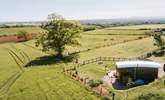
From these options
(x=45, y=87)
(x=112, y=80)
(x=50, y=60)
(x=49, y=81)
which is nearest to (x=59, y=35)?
(x=50, y=60)

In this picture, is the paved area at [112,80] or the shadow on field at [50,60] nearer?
the paved area at [112,80]

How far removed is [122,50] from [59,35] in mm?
18285

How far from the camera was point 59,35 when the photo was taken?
67500 millimetres

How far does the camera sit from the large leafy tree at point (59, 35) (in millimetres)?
67438

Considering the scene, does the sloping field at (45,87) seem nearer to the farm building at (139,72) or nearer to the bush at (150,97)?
the bush at (150,97)

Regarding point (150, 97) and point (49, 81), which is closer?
point (150, 97)

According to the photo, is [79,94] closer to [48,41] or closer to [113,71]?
[113,71]

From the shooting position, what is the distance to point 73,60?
6119cm

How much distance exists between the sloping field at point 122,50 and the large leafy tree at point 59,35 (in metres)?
5.41

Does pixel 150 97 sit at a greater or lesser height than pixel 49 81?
greater

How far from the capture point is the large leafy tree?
2655 inches

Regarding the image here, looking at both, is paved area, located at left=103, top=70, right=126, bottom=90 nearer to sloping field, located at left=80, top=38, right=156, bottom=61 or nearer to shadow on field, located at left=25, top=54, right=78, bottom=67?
shadow on field, located at left=25, top=54, right=78, bottom=67

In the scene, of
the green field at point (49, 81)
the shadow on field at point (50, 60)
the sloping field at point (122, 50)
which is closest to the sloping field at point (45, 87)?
the green field at point (49, 81)

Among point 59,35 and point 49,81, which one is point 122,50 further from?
point 49,81
